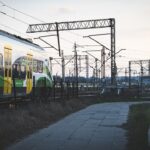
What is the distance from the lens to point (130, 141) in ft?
47.4

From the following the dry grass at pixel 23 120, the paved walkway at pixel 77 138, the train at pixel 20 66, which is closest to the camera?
the paved walkway at pixel 77 138

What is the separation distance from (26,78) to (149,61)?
3350 inches

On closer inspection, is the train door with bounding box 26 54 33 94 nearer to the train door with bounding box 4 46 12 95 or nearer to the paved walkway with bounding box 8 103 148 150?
the train door with bounding box 4 46 12 95

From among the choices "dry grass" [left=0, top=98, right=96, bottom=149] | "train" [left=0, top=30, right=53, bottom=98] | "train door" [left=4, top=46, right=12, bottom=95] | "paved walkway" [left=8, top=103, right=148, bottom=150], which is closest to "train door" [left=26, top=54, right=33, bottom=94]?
"train" [left=0, top=30, right=53, bottom=98]

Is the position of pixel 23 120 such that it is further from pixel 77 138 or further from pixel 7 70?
pixel 7 70

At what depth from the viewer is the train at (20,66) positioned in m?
22.1

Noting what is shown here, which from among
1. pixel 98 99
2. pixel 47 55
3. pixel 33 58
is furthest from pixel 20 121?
pixel 98 99

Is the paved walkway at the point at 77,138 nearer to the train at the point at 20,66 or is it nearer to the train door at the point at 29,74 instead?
the train at the point at 20,66

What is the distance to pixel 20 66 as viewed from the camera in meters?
24.9

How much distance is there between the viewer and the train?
2214 centimetres

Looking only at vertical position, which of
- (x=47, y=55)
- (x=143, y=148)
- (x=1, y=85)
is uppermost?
(x=47, y=55)

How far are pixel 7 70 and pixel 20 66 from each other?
2.27m

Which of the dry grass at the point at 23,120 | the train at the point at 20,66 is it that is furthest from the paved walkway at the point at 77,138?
the train at the point at 20,66

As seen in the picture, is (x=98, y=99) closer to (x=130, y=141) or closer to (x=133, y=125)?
(x=133, y=125)
